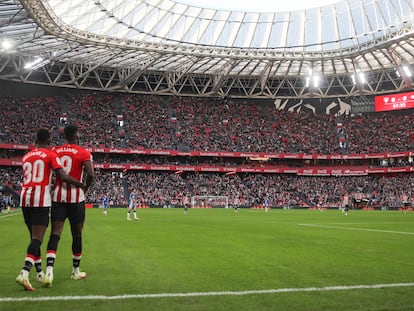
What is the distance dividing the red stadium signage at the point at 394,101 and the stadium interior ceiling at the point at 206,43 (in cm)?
135

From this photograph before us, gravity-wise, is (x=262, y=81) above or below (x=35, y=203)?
above

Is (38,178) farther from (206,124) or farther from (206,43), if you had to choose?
(206,124)

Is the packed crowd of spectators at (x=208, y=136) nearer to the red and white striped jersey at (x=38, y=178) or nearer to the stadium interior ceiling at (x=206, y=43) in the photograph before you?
the stadium interior ceiling at (x=206, y=43)

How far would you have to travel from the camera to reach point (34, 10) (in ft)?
124

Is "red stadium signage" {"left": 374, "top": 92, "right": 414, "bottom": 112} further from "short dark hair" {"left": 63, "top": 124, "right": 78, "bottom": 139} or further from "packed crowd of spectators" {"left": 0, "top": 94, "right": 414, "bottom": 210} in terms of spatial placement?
"short dark hair" {"left": 63, "top": 124, "right": 78, "bottom": 139}

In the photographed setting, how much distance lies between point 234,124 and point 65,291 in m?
68.7

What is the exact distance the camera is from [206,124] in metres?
Result: 73.8

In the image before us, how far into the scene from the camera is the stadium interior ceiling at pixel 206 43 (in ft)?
152

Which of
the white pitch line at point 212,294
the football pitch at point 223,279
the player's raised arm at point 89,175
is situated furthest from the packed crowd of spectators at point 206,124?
the white pitch line at point 212,294

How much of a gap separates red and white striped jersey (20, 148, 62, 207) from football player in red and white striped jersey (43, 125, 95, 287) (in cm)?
25

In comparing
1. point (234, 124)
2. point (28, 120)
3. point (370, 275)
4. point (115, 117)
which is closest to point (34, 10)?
point (28, 120)

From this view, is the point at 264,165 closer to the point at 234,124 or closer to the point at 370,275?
the point at 234,124

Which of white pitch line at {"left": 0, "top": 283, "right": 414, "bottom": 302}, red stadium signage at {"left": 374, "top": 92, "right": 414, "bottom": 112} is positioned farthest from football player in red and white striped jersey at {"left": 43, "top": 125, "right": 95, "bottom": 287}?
red stadium signage at {"left": 374, "top": 92, "right": 414, "bottom": 112}

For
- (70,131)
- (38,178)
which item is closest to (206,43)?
(70,131)
